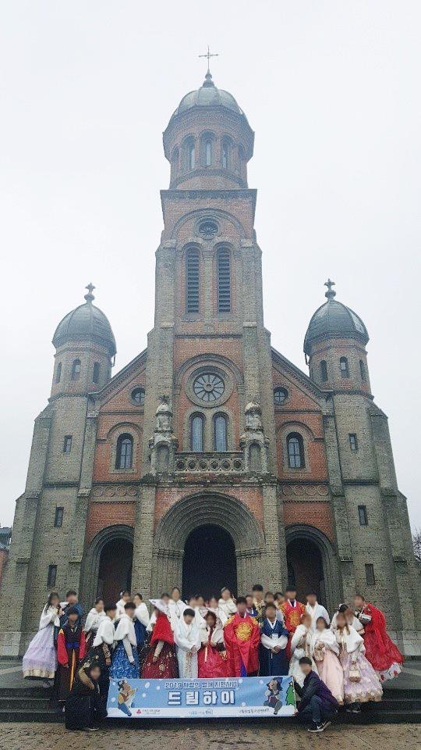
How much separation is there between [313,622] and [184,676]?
9.21ft

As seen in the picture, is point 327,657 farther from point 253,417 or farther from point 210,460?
point 253,417

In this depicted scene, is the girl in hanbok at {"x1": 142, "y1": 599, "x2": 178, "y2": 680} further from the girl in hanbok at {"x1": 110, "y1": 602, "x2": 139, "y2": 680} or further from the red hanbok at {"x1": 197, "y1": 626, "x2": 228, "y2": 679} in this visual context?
the red hanbok at {"x1": 197, "y1": 626, "x2": 228, "y2": 679}

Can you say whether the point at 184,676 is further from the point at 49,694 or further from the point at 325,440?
the point at 325,440

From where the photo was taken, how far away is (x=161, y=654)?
10.7m

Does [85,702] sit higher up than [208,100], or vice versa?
[208,100]

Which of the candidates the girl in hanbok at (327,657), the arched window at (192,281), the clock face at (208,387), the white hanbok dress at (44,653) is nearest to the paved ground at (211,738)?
the girl in hanbok at (327,657)

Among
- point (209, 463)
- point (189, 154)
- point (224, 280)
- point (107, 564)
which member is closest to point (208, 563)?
point (107, 564)

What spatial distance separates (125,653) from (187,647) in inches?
48.1

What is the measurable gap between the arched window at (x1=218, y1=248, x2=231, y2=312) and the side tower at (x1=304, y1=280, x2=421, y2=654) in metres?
6.02

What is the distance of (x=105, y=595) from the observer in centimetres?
2475

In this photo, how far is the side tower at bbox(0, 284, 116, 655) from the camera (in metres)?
23.1

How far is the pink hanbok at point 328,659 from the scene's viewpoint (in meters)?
9.91

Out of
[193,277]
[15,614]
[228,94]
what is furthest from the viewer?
[228,94]

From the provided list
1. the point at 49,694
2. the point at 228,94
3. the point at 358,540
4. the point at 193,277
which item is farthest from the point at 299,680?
the point at 228,94
